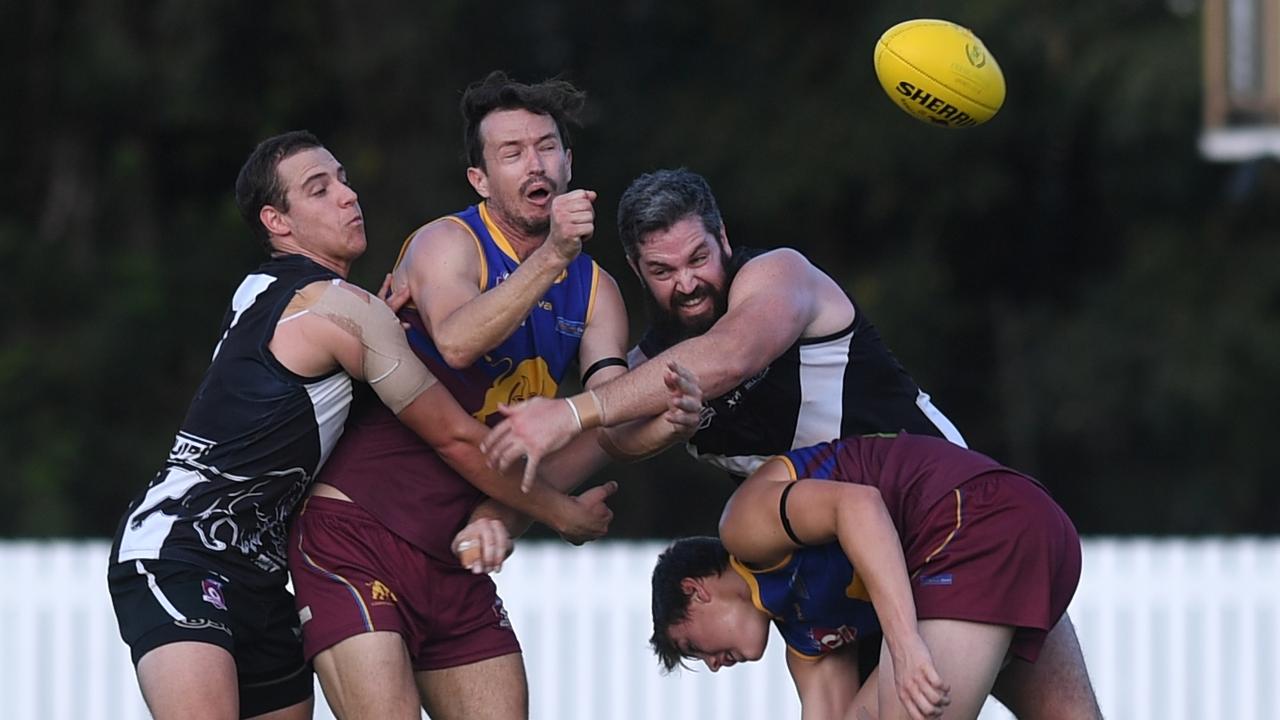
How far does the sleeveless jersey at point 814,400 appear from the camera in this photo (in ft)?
14.4

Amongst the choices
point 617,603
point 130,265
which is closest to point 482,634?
point 617,603

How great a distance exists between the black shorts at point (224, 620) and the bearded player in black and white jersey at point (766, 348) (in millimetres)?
987

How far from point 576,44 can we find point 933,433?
33.4 ft

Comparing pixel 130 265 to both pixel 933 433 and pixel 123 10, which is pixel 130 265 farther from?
pixel 933 433

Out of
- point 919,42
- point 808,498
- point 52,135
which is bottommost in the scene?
point 808,498

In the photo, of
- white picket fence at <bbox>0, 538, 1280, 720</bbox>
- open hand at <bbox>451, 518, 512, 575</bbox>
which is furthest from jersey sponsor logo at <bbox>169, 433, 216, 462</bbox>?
white picket fence at <bbox>0, 538, 1280, 720</bbox>

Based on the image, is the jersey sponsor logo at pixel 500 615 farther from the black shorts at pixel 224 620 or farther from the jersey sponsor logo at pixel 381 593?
the black shorts at pixel 224 620

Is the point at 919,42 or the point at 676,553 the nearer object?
the point at 676,553

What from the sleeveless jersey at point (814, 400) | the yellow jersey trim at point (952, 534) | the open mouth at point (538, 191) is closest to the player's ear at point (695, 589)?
the sleeveless jersey at point (814, 400)

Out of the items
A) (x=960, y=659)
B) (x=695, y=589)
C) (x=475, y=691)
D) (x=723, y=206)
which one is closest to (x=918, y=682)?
(x=960, y=659)

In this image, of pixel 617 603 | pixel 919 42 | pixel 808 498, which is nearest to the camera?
pixel 808 498

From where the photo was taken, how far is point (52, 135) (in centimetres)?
1414

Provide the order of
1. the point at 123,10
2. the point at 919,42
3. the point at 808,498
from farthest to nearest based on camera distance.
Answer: the point at 123,10
the point at 919,42
the point at 808,498

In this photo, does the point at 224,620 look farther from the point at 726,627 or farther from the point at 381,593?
the point at 726,627
